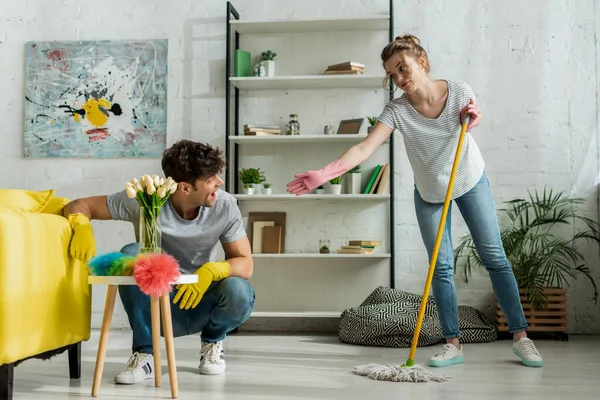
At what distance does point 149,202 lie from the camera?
7.30 feet

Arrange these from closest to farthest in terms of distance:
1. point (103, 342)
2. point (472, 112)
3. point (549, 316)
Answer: point (103, 342), point (472, 112), point (549, 316)

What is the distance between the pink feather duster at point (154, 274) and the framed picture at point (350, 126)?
2.51 meters

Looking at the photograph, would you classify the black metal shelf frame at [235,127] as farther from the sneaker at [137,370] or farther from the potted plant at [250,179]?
the sneaker at [137,370]

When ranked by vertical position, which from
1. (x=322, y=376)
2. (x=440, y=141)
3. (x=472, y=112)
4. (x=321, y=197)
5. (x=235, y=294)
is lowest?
(x=322, y=376)

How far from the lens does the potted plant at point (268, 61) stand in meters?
4.54

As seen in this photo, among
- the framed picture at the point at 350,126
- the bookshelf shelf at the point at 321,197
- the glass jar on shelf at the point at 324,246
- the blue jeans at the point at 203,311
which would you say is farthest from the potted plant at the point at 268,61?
the blue jeans at the point at 203,311

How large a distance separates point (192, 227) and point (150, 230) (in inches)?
13.4

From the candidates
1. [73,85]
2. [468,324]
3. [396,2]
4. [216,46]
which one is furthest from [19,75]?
[468,324]

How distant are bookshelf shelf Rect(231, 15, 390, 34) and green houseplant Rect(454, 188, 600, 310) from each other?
4.68ft

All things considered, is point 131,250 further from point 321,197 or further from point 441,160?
point 321,197

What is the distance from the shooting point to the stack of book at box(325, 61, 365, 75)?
441 cm

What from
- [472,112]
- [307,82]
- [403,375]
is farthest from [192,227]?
[307,82]

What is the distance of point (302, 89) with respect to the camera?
467 cm

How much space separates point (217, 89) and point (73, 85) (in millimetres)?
988
